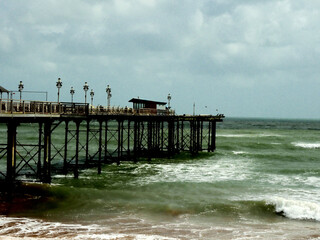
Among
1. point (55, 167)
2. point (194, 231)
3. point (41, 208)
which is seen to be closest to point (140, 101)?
point (55, 167)

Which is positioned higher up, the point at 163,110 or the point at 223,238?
the point at 163,110

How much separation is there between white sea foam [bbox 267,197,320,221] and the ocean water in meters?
0.05

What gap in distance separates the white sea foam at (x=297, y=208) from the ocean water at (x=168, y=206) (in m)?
0.05

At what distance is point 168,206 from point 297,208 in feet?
24.7

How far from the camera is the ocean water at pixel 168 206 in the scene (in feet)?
61.1

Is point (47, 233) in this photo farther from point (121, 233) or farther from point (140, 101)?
point (140, 101)

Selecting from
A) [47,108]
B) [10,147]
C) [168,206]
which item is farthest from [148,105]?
[10,147]

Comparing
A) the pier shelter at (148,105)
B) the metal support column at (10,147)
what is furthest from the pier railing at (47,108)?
the pier shelter at (148,105)

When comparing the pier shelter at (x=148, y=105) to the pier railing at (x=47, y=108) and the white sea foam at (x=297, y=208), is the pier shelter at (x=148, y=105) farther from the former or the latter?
the white sea foam at (x=297, y=208)

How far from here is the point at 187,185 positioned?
30562mm

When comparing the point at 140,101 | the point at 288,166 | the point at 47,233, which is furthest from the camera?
the point at 140,101

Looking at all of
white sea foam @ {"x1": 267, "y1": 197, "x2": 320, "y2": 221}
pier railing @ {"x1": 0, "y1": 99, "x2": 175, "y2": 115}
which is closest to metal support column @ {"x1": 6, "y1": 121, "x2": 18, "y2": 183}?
pier railing @ {"x1": 0, "y1": 99, "x2": 175, "y2": 115}

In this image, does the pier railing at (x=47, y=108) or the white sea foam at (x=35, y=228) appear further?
the pier railing at (x=47, y=108)

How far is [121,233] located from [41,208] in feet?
22.0
